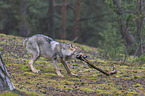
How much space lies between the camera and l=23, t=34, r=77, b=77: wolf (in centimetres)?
1036

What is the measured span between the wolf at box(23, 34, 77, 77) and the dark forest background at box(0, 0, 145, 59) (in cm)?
473

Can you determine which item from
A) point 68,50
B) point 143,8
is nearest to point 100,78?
point 68,50

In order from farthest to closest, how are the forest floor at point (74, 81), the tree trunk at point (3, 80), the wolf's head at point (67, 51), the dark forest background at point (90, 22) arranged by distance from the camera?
the dark forest background at point (90, 22), the wolf's head at point (67, 51), the forest floor at point (74, 81), the tree trunk at point (3, 80)

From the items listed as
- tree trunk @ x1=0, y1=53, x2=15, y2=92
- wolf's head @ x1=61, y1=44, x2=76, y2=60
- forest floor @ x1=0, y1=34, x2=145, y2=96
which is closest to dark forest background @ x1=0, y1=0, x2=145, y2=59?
forest floor @ x1=0, y1=34, x2=145, y2=96

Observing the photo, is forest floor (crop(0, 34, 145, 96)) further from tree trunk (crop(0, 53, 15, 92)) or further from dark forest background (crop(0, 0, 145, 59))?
dark forest background (crop(0, 0, 145, 59))

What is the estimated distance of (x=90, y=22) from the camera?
4591 centimetres

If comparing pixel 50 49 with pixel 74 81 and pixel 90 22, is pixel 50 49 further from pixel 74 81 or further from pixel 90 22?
pixel 90 22

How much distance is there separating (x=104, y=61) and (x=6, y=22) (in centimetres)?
2599

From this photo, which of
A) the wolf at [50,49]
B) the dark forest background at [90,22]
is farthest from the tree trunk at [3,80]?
the dark forest background at [90,22]

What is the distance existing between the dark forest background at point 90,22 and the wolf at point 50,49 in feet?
15.5

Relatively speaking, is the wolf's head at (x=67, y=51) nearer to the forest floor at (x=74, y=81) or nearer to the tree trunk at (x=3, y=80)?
the forest floor at (x=74, y=81)

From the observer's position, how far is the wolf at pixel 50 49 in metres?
10.4

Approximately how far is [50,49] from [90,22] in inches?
1413

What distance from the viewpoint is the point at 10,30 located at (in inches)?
1575
